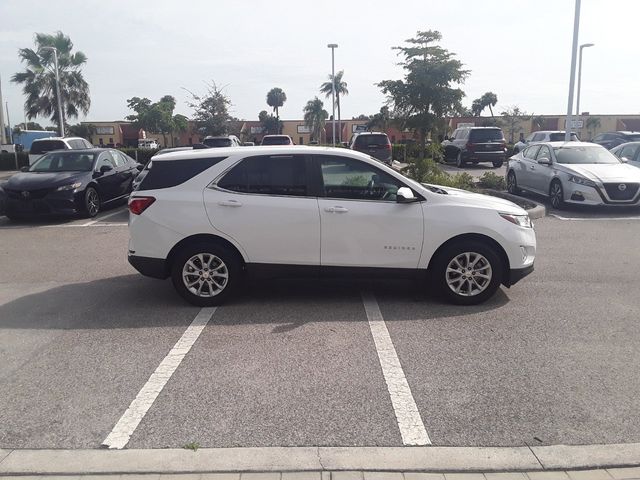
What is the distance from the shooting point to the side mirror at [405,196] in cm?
586

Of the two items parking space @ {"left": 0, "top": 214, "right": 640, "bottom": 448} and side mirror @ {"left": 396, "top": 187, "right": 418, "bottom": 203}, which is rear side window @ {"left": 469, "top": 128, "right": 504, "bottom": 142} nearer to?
parking space @ {"left": 0, "top": 214, "right": 640, "bottom": 448}

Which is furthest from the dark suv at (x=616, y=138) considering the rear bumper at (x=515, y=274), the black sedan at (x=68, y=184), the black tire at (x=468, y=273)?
the black tire at (x=468, y=273)

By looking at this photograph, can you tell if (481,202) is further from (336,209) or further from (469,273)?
(336,209)

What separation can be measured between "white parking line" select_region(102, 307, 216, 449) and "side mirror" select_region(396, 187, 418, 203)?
2343 mm

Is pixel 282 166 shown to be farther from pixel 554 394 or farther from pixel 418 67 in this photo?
pixel 418 67

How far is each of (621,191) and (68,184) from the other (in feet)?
38.9

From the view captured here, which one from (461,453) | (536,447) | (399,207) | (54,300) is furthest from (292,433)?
(54,300)

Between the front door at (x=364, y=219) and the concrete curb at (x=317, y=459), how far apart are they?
2.80 meters

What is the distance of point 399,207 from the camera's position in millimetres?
5945

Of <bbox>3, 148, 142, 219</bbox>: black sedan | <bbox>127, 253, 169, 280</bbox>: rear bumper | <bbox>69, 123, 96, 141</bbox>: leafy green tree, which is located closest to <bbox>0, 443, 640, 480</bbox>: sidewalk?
<bbox>127, 253, 169, 280</bbox>: rear bumper

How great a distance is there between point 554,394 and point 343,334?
1.91m

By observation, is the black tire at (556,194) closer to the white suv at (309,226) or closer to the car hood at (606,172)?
the car hood at (606,172)

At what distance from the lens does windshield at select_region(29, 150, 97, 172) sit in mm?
12938

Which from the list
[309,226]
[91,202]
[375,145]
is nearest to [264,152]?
[309,226]
